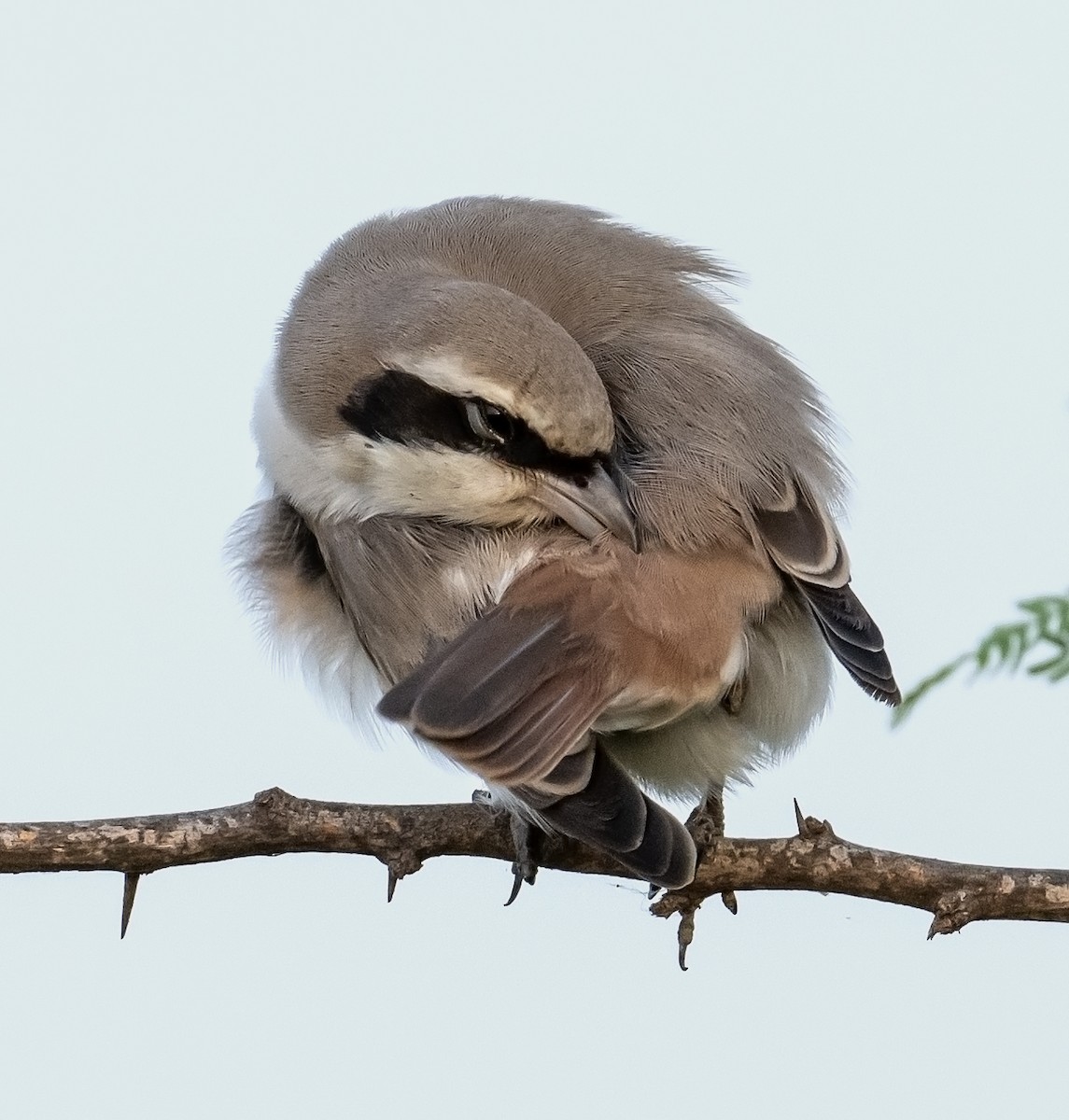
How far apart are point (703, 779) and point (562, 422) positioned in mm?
983

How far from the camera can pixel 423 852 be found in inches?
121

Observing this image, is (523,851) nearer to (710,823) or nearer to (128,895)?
(710,823)

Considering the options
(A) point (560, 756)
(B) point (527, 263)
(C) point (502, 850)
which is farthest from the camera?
(B) point (527, 263)

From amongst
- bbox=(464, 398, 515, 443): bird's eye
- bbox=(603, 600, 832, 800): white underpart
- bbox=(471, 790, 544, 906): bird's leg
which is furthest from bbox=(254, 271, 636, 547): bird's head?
bbox=(471, 790, 544, 906): bird's leg

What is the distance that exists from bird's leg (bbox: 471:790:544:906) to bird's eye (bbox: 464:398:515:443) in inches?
31.8

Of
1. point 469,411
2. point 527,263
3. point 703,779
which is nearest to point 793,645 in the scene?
point 703,779

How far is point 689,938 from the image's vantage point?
11.1 feet

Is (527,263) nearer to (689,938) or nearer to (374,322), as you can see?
(374,322)

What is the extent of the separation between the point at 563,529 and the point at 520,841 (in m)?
0.74

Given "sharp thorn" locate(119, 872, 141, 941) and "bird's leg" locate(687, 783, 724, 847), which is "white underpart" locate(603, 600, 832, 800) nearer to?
"bird's leg" locate(687, 783, 724, 847)

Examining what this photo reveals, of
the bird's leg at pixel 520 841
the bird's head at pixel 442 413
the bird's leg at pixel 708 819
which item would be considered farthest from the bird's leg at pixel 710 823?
the bird's head at pixel 442 413

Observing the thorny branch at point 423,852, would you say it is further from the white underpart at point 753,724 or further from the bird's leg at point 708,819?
→ the white underpart at point 753,724

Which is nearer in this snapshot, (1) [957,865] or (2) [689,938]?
(1) [957,865]

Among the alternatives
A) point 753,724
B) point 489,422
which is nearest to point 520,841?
point 753,724
